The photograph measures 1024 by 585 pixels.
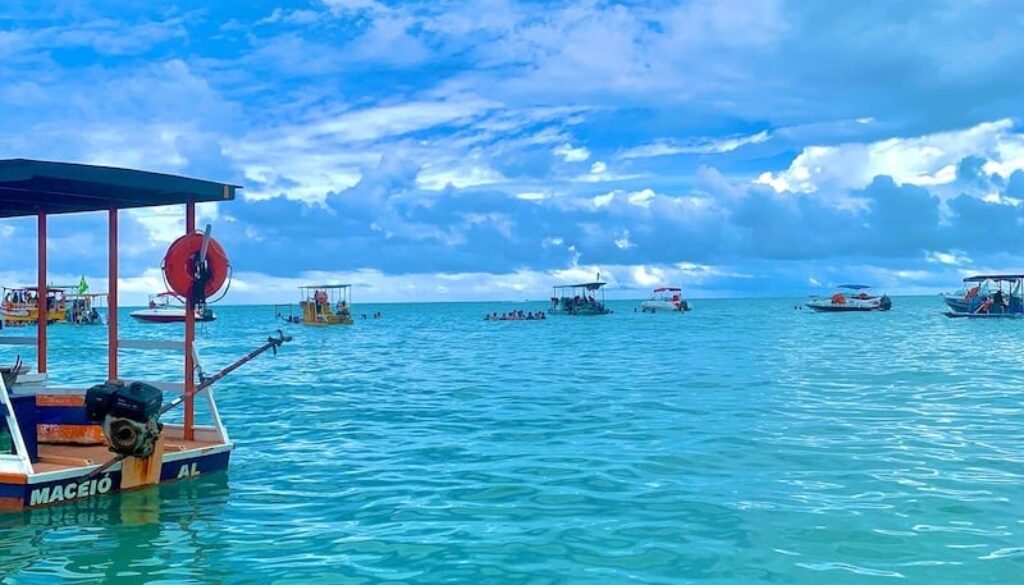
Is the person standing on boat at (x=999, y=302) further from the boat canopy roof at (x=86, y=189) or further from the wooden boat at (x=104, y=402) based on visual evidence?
the boat canopy roof at (x=86, y=189)

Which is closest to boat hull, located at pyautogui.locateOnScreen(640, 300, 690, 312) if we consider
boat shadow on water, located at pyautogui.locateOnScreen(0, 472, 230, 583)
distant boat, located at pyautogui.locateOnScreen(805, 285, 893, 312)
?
distant boat, located at pyautogui.locateOnScreen(805, 285, 893, 312)

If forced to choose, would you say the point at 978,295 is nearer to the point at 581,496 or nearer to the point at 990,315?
the point at 990,315

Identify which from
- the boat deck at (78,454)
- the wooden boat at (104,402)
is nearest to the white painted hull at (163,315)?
the wooden boat at (104,402)

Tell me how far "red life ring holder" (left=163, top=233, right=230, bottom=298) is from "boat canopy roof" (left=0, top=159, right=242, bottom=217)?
620 mm

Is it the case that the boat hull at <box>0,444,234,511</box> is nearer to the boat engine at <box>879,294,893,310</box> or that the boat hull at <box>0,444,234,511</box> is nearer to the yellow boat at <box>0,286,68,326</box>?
the yellow boat at <box>0,286,68,326</box>

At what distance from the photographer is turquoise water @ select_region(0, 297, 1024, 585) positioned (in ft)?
27.5

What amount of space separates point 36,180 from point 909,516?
Result: 1062cm

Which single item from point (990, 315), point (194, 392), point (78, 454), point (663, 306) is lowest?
point (78, 454)

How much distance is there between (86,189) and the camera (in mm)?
11195

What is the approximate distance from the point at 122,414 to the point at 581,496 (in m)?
5.45

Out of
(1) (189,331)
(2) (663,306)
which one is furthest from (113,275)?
(2) (663,306)

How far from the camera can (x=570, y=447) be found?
14664mm

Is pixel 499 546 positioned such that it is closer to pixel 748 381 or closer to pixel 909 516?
pixel 909 516

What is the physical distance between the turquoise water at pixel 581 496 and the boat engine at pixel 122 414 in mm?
761
